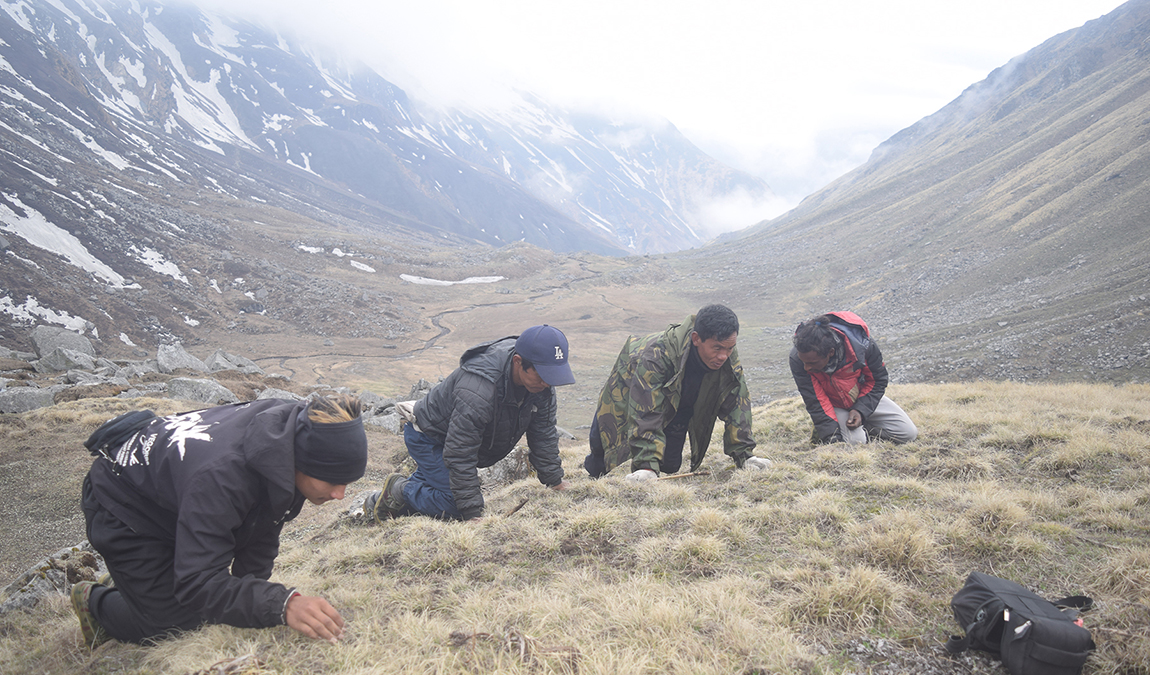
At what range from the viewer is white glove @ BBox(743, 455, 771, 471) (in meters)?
5.67

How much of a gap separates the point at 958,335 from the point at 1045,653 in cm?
2741

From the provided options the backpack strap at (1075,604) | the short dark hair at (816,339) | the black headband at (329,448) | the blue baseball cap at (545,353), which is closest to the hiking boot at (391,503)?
the blue baseball cap at (545,353)

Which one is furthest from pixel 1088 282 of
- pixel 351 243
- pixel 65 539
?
pixel 351 243

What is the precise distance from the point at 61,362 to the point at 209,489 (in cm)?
2164

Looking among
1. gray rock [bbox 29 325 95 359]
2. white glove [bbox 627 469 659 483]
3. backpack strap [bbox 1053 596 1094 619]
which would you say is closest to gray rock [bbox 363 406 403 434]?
white glove [bbox 627 469 659 483]

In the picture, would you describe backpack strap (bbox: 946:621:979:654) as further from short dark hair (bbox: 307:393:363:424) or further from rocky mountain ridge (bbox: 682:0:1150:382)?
rocky mountain ridge (bbox: 682:0:1150:382)

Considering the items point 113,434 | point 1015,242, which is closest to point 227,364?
point 113,434

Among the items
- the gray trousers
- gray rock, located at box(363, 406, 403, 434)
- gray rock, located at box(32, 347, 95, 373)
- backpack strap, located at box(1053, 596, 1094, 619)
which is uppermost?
backpack strap, located at box(1053, 596, 1094, 619)

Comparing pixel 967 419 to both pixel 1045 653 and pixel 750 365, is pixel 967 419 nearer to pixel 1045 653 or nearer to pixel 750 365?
pixel 1045 653

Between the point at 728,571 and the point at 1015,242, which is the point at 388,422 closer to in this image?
the point at 728,571

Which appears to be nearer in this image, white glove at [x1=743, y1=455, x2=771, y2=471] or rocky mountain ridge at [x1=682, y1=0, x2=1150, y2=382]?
white glove at [x1=743, y1=455, x2=771, y2=471]

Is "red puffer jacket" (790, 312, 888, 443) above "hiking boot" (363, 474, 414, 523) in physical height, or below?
above

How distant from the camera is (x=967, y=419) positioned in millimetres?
6770

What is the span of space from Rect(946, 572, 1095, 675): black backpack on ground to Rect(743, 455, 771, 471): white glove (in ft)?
9.98
